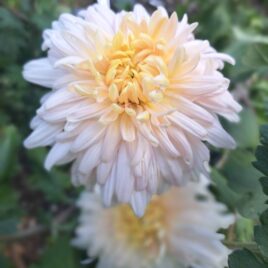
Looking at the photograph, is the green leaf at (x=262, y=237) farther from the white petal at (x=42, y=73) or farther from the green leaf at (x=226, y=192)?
the white petal at (x=42, y=73)

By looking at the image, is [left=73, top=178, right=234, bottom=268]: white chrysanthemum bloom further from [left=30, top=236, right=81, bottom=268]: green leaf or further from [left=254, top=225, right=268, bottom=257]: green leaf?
[left=254, top=225, right=268, bottom=257]: green leaf

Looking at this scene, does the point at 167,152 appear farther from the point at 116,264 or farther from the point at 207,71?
the point at 116,264

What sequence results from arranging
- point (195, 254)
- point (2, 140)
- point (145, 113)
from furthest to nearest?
1. point (2, 140)
2. point (195, 254)
3. point (145, 113)

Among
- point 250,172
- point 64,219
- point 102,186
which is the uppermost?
point 102,186

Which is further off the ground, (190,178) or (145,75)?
(145,75)

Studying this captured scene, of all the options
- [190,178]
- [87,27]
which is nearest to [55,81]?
[87,27]

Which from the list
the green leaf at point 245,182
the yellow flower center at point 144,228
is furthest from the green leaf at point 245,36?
the yellow flower center at point 144,228
